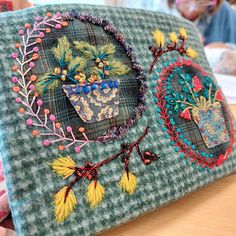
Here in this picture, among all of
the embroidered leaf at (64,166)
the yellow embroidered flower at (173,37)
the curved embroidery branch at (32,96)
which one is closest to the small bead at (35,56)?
the curved embroidery branch at (32,96)

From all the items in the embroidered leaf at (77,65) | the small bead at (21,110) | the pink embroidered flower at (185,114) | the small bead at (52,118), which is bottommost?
the pink embroidered flower at (185,114)

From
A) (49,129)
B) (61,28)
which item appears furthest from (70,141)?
(61,28)

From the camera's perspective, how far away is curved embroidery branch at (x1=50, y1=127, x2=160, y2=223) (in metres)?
0.32

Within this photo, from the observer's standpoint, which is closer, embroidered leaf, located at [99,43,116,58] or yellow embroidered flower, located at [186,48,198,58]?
embroidered leaf, located at [99,43,116,58]

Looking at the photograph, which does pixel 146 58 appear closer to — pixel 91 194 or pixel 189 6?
pixel 91 194

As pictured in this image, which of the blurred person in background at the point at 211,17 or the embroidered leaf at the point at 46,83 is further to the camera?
the blurred person in background at the point at 211,17

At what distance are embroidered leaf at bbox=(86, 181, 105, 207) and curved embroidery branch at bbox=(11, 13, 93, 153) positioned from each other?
0.04 m

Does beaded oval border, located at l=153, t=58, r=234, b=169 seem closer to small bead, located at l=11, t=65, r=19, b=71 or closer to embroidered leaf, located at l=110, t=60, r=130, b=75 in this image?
embroidered leaf, located at l=110, t=60, r=130, b=75

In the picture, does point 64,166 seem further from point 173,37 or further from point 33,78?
point 173,37

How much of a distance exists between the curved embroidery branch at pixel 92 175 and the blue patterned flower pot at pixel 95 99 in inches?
1.8

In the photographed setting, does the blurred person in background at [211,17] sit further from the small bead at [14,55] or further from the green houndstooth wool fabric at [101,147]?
the small bead at [14,55]

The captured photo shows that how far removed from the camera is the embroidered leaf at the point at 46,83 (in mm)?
338

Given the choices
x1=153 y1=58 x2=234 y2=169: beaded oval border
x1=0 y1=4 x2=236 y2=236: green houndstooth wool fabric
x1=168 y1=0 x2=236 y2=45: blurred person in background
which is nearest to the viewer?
x1=0 y1=4 x2=236 y2=236: green houndstooth wool fabric

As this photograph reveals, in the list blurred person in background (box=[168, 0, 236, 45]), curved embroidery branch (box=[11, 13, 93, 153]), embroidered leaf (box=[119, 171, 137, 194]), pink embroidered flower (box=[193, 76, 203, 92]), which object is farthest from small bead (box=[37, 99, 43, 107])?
blurred person in background (box=[168, 0, 236, 45])
